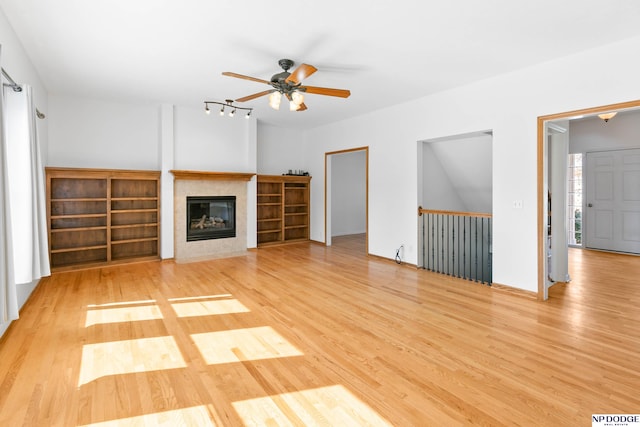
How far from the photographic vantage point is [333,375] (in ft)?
7.63

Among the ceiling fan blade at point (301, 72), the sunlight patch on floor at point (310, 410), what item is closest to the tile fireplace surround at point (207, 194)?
the ceiling fan blade at point (301, 72)

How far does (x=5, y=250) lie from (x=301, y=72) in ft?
9.25

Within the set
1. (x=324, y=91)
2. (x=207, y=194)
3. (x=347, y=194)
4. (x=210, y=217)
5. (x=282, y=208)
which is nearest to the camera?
(x=324, y=91)

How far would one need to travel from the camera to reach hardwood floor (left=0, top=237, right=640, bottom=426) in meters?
1.96

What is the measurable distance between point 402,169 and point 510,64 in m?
2.23

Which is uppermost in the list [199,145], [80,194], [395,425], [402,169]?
[199,145]

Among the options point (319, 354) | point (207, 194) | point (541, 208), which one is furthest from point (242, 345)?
point (207, 194)

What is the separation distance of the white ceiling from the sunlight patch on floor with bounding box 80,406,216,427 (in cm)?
303

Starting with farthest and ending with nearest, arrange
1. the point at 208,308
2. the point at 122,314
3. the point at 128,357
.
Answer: the point at 208,308, the point at 122,314, the point at 128,357

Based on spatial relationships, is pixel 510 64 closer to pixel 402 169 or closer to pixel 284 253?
pixel 402 169

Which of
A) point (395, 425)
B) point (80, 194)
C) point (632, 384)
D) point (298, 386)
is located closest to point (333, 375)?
point (298, 386)

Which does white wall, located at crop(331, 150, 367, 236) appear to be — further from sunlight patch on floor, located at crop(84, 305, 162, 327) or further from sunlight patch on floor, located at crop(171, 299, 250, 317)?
sunlight patch on floor, located at crop(84, 305, 162, 327)

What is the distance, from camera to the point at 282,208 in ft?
25.6

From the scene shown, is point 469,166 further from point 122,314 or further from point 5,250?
point 5,250
